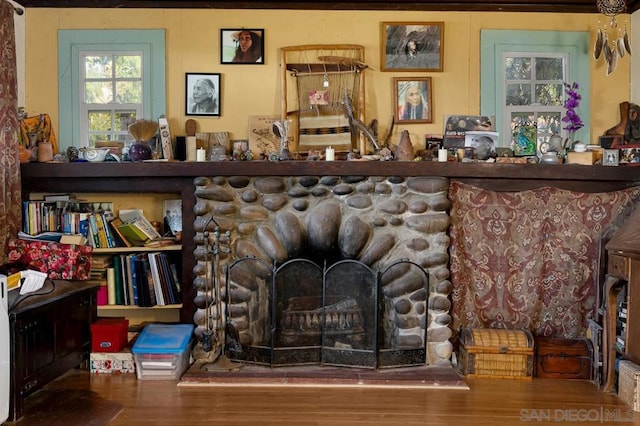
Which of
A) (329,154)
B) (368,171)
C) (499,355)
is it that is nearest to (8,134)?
(329,154)

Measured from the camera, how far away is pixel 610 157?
3.66 metres

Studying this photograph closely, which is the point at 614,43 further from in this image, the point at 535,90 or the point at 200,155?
the point at 200,155

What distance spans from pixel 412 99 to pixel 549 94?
3.20 ft

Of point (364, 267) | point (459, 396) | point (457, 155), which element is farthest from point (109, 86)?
point (459, 396)

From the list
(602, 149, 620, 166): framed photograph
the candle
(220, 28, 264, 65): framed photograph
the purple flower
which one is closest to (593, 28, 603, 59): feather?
the purple flower

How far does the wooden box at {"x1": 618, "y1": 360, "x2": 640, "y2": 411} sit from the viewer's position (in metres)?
3.04

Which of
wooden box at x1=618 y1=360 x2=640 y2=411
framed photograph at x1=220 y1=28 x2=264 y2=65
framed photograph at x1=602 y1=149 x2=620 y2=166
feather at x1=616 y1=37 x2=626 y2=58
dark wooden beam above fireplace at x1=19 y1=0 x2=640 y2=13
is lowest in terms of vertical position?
wooden box at x1=618 y1=360 x2=640 y2=411

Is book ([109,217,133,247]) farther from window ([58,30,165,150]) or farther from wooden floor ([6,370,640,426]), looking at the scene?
wooden floor ([6,370,640,426])

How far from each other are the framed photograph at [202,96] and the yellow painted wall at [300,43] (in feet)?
0.15

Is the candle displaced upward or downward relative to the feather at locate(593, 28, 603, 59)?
downward

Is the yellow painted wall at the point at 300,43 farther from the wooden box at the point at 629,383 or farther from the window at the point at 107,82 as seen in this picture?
the wooden box at the point at 629,383

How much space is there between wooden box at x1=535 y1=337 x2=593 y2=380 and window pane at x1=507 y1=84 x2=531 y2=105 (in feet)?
5.44

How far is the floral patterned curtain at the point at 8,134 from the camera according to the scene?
3393mm

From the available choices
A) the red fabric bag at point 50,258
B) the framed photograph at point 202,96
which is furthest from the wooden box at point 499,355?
the red fabric bag at point 50,258
